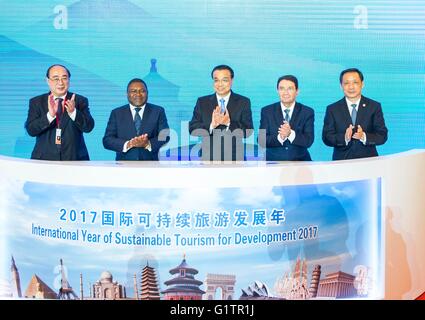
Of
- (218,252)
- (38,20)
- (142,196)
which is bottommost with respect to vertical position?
(218,252)

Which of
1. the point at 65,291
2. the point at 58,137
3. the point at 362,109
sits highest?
the point at 362,109

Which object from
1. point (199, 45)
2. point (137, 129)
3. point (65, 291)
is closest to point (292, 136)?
point (199, 45)

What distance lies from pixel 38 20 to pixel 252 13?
2.68ft

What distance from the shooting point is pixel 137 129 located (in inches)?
113

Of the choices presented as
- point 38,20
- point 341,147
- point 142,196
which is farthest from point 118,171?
point 341,147

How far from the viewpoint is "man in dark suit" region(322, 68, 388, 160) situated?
2.84 m

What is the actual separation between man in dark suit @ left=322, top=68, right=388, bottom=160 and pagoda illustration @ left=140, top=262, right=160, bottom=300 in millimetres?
844

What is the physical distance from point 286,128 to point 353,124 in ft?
0.88

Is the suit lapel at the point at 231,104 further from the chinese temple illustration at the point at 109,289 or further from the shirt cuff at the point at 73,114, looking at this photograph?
the chinese temple illustration at the point at 109,289

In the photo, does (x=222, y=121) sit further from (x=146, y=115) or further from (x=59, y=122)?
(x=59, y=122)

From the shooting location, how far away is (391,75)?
281cm

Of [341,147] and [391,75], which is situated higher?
[391,75]

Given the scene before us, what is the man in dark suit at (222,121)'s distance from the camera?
2.83 meters

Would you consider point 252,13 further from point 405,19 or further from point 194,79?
point 405,19
